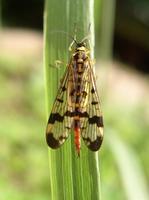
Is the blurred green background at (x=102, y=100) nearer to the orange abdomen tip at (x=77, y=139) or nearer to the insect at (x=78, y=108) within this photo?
the insect at (x=78, y=108)

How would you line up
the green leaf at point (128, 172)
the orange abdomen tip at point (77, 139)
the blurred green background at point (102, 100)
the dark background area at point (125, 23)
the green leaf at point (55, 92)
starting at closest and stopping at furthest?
the green leaf at point (55, 92) → the orange abdomen tip at point (77, 139) → the green leaf at point (128, 172) → the blurred green background at point (102, 100) → the dark background area at point (125, 23)

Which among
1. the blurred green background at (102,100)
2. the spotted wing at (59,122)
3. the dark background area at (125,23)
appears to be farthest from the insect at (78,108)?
the dark background area at (125,23)

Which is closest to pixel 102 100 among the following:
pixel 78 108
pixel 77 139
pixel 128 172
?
pixel 128 172

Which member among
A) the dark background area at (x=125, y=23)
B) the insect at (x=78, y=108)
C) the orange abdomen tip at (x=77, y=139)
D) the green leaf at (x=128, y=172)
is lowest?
the green leaf at (x=128, y=172)

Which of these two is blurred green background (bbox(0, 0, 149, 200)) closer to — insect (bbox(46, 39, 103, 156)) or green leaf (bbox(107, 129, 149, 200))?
green leaf (bbox(107, 129, 149, 200))

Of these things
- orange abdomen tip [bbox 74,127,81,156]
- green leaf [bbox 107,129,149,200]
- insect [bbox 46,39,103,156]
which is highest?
insect [bbox 46,39,103,156]

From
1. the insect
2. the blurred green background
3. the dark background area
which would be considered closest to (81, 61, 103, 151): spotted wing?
the insect

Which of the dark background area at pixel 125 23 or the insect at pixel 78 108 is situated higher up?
the dark background area at pixel 125 23
